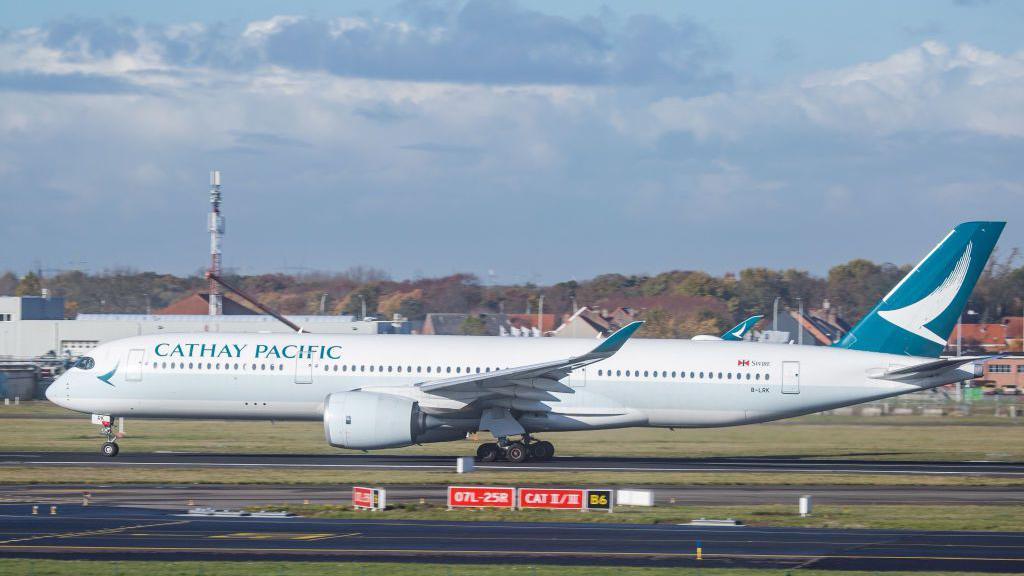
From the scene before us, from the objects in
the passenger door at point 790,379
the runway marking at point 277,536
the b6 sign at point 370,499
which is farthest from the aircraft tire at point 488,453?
the runway marking at point 277,536

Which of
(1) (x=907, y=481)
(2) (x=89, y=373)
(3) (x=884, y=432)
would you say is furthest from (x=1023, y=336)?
(2) (x=89, y=373)

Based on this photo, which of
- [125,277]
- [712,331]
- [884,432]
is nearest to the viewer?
[884,432]

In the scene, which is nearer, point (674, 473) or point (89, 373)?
point (674, 473)

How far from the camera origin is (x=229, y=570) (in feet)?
56.2

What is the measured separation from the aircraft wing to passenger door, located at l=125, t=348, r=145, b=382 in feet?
27.0

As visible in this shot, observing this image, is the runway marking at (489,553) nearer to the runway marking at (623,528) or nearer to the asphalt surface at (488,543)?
the asphalt surface at (488,543)

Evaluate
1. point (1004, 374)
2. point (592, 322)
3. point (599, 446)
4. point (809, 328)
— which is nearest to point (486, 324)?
point (592, 322)

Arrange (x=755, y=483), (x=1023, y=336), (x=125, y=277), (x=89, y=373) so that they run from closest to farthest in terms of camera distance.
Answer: (x=755, y=483)
(x=89, y=373)
(x=1023, y=336)
(x=125, y=277)

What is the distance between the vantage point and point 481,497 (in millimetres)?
23984

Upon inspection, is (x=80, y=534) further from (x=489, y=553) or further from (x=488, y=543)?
(x=489, y=553)

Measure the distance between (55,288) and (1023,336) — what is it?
343 ft

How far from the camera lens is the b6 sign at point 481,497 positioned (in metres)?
23.9

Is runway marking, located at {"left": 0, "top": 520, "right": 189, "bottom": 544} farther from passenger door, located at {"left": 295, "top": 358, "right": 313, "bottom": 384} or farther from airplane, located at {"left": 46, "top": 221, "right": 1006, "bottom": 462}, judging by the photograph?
passenger door, located at {"left": 295, "top": 358, "right": 313, "bottom": 384}

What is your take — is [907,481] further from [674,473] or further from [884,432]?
[884,432]
